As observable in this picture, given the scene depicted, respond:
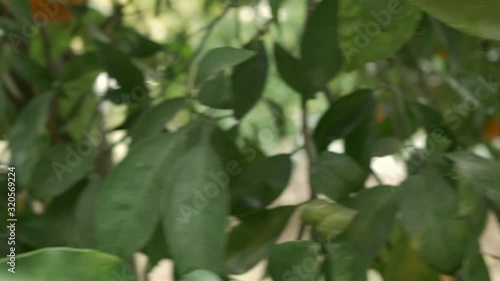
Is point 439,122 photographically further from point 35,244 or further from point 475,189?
point 35,244

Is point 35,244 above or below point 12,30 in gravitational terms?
below

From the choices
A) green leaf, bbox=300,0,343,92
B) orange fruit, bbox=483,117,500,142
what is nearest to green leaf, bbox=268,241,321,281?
green leaf, bbox=300,0,343,92

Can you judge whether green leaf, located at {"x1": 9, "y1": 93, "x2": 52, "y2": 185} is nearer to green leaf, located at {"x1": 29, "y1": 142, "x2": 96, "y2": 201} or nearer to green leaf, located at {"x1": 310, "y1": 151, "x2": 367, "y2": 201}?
green leaf, located at {"x1": 29, "y1": 142, "x2": 96, "y2": 201}

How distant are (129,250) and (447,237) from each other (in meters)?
0.17

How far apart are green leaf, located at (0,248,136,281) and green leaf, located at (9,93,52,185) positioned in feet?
0.78

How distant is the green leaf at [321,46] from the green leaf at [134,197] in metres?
0.09

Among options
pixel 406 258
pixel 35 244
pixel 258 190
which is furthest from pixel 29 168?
pixel 406 258

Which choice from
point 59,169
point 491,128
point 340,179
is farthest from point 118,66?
point 491,128

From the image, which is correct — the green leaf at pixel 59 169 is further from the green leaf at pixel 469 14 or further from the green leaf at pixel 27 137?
the green leaf at pixel 469 14

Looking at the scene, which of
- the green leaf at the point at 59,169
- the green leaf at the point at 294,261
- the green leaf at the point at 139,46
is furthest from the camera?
the green leaf at the point at 139,46

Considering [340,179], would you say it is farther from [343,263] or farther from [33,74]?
[33,74]

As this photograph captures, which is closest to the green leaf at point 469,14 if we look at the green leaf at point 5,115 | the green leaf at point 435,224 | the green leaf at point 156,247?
the green leaf at point 435,224

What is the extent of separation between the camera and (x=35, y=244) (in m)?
0.43

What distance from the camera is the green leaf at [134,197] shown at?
0.31 metres
